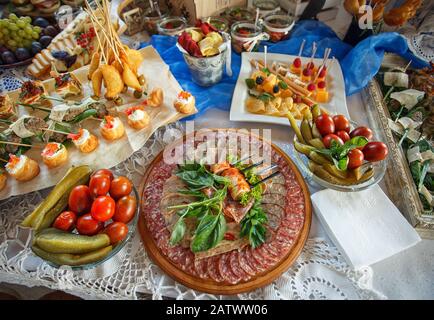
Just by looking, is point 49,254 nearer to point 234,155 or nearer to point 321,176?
point 234,155

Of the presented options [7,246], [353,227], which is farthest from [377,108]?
[7,246]

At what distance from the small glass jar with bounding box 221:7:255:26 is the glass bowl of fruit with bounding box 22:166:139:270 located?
125 centimetres

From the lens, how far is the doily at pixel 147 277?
0.86 m

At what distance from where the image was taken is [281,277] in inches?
34.7

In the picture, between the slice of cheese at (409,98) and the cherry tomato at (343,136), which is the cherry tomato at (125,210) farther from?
the slice of cheese at (409,98)

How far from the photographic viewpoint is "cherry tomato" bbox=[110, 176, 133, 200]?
37.7 inches

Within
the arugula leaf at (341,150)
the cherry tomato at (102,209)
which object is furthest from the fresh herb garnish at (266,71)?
the cherry tomato at (102,209)

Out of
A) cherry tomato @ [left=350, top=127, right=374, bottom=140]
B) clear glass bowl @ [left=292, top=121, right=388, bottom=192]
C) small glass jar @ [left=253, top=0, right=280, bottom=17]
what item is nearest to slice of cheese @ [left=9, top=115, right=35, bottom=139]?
clear glass bowl @ [left=292, top=121, right=388, bottom=192]

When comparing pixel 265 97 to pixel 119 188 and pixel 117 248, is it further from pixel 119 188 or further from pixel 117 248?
pixel 117 248

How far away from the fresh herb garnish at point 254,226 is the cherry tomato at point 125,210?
1.25 ft

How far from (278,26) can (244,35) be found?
246 millimetres

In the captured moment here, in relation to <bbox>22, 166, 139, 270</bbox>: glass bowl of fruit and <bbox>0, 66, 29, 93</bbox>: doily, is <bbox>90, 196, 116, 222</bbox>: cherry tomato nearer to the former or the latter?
<bbox>22, 166, 139, 270</bbox>: glass bowl of fruit

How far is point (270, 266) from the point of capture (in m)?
0.87
